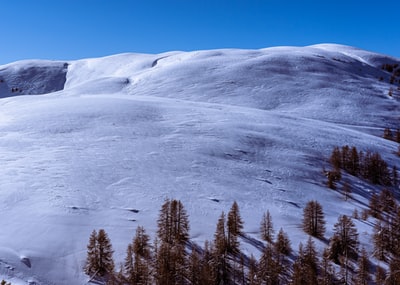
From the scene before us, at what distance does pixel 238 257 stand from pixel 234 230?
1.24m

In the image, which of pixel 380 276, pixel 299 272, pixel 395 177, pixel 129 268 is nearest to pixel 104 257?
pixel 129 268

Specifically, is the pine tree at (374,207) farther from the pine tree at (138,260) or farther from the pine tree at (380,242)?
the pine tree at (138,260)

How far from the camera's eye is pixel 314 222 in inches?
491

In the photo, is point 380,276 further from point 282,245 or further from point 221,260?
point 221,260

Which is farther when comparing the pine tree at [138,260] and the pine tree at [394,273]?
the pine tree at [394,273]

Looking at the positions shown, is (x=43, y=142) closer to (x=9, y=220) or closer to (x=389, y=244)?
(x=9, y=220)

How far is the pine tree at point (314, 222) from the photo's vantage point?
482 inches

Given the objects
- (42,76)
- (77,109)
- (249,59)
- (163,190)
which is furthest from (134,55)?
(163,190)

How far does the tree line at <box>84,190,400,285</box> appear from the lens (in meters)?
9.09

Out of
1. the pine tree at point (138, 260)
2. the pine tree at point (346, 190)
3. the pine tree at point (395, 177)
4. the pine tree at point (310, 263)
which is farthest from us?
the pine tree at point (395, 177)

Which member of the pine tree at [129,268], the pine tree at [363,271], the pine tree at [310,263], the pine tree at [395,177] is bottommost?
the pine tree at [363,271]

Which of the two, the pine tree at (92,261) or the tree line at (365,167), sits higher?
the tree line at (365,167)

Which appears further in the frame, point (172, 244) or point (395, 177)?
point (395, 177)

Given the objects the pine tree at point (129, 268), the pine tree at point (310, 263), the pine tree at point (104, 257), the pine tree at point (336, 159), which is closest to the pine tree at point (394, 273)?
the pine tree at point (310, 263)
